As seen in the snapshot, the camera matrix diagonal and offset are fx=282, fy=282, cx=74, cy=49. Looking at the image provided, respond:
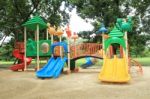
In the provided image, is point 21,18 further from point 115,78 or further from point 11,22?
point 115,78

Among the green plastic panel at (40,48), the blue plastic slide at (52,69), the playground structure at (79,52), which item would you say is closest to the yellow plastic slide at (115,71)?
the playground structure at (79,52)

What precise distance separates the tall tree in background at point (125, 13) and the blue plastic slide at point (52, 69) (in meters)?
12.4

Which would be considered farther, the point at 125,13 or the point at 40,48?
the point at 125,13

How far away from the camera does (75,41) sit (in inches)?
694

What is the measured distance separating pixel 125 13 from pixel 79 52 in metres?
12.6

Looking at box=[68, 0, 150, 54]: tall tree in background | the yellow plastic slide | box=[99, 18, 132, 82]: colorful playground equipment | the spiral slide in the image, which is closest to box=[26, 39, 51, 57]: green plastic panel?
the spiral slide

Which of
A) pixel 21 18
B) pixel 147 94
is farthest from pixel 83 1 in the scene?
pixel 147 94

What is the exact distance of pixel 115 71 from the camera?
1222cm

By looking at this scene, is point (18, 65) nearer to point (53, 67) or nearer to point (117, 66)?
point (53, 67)

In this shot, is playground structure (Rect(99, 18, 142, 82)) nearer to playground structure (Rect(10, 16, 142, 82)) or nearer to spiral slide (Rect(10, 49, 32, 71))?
playground structure (Rect(10, 16, 142, 82))

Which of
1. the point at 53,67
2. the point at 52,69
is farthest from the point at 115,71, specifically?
the point at 53,67

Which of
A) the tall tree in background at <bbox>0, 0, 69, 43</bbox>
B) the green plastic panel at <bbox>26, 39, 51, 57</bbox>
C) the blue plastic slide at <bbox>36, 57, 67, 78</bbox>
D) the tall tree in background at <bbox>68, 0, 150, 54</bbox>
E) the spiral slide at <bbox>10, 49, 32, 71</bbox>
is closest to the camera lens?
the blue plastic slide at <bbox>36, 57, 67, 78</bbox>

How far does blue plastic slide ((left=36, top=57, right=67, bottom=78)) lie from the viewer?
46.2ft

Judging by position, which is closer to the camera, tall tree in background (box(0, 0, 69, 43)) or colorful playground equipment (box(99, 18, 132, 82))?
colorful playground equipment (box(99, 18, 132, 82))
